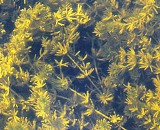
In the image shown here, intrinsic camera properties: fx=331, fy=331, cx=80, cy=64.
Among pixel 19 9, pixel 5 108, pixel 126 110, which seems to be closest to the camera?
pixel 5 108

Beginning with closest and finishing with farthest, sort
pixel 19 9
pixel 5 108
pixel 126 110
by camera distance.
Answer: pixel 5 108
pixel 126 110
pixel 19 9

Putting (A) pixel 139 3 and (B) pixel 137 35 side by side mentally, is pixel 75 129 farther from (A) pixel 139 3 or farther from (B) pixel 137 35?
(A) pixel 139 3

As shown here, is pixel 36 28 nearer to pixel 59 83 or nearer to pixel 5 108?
pixel 59 83

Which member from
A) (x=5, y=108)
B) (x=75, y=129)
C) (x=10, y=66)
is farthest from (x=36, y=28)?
(x=75, y=129)

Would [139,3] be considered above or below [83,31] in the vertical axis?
above

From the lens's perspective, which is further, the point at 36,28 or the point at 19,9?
the point at 19,9

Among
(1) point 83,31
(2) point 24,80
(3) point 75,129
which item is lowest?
(3) point 75,129
